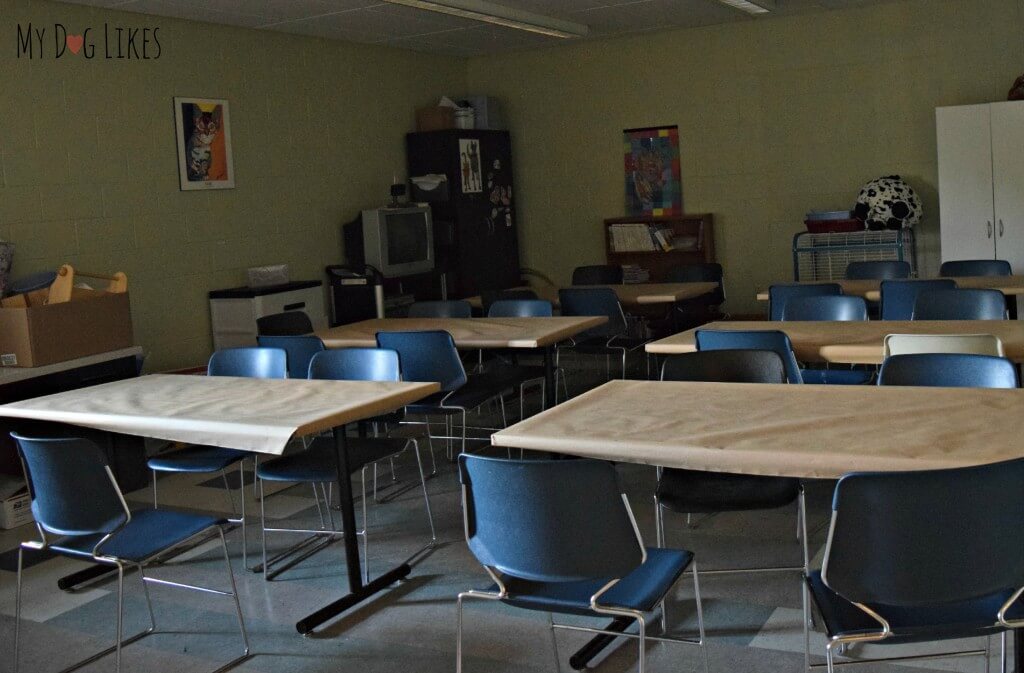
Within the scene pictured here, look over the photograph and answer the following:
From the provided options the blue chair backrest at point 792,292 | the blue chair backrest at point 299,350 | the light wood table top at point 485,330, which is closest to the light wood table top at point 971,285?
the blue chair backrest at point 792,292

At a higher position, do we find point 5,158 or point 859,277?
point 5,158

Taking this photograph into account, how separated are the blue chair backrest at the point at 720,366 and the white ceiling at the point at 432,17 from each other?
432 cm

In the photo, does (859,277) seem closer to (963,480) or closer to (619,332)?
(619,332)

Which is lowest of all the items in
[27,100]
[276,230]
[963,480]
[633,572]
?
[633,572]

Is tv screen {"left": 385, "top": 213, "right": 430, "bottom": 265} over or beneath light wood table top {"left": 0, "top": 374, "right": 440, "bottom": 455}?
over

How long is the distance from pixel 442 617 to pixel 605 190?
690 centimetres

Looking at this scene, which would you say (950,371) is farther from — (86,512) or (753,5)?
(753,5)

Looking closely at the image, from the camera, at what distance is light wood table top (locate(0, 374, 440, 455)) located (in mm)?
3398

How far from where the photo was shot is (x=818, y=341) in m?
4.53

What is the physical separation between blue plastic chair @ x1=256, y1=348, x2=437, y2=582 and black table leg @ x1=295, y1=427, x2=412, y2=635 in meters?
0.10

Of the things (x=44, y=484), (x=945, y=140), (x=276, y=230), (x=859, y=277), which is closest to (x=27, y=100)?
(x=276, y=230)

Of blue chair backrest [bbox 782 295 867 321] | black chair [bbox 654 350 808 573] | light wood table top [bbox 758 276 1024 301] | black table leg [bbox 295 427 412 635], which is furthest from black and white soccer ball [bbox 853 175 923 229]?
black table leg [bbox 295 427 412 635]

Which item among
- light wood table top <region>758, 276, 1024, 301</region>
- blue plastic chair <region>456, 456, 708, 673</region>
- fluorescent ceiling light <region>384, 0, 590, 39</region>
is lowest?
blue plastic chair <region>456, 456, 708, 673</region>

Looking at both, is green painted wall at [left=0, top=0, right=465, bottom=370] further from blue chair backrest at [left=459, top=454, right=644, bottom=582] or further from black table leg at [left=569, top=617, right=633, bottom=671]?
blue chair backrest at [left=459, top=454, right=644, bottom=582]
